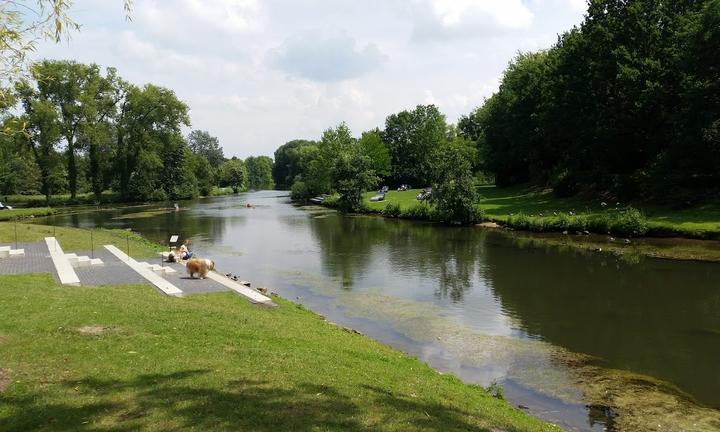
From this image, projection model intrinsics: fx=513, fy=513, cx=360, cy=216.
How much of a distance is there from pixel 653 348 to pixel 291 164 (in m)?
166

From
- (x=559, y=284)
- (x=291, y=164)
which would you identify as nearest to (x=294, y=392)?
(x=559, y=284)

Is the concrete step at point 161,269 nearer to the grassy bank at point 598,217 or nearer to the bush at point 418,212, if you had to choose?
the grassy bank at point 598,217

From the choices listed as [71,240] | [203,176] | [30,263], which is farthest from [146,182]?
[30,263]

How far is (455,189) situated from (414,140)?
187 feet

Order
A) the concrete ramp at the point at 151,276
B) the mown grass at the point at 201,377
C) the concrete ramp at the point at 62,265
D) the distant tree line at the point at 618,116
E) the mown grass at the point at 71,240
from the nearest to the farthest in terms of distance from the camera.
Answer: the mown grass at the point at 201,377, the concrete ramp at the point at 151,276, the concrete ramp at the point at 62,265, the mown grass at the point at 71,240, the distant tree line at the point at 618,116

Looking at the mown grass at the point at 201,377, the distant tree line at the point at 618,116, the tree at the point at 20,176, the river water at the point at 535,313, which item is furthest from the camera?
the tree at the point at 20,176

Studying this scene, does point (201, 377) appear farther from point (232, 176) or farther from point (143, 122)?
point (232, 176)

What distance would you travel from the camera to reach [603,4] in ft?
167

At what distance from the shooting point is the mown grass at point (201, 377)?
7316mm

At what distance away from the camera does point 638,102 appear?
4391cm

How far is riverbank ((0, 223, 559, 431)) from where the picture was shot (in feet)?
24.1

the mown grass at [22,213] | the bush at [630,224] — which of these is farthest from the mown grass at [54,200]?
the bush at [630,224]

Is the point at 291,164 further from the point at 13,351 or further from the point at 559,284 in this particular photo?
the point at 13,351

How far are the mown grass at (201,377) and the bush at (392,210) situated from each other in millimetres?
45304
